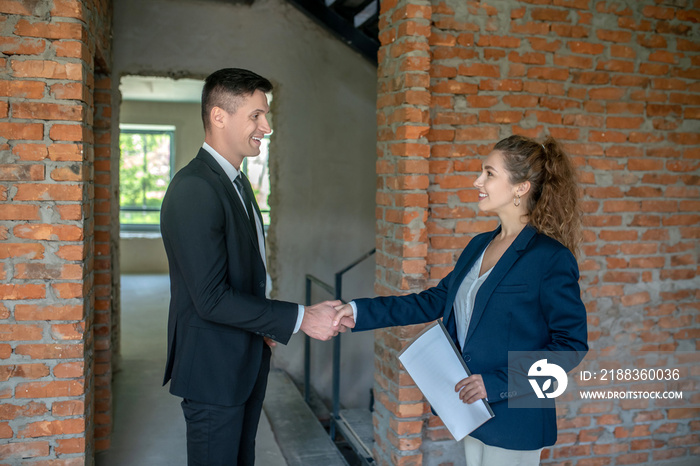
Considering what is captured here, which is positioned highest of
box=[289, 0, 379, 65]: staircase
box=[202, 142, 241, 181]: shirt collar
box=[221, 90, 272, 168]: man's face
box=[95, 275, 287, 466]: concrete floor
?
box=[289, 0, 379, 65]: staircase

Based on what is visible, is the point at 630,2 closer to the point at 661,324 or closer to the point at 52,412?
the point at 661,324

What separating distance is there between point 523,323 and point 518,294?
0.09 metres

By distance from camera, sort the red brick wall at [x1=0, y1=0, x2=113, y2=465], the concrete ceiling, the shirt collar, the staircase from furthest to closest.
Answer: the concrete ceiling, the staircase, the red brick wall at [x1=0, y1=0, x2=113, y2=465], the shirt collar

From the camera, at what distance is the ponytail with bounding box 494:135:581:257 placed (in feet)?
6.22

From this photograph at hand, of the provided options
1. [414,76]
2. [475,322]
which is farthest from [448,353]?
[414,76]

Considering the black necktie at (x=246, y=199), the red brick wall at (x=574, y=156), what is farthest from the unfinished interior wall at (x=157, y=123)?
the black necktie at (x=246, y=199)

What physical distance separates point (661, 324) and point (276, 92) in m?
3.51

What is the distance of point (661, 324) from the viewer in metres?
3.41

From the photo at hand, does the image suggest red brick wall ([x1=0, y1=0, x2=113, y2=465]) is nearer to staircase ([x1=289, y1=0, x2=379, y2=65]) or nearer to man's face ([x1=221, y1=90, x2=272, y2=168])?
man's face ([x1=221, y1=90, x2=272, y2=168])

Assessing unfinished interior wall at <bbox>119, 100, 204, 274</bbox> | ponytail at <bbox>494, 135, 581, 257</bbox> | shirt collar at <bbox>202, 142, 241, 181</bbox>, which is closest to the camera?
ponytail at <bbox>494, 135, 581, 257</bbox>

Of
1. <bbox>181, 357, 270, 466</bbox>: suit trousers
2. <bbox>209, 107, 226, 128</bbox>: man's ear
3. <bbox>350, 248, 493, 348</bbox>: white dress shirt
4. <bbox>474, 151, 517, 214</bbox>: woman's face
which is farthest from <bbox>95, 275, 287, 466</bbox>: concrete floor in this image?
<bbox>474, 151, 517, 214</bbox>: woman's face

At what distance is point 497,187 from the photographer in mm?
1969

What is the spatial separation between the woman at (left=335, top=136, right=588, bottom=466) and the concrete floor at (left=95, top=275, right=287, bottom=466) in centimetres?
202

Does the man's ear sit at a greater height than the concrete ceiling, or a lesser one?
lesser
